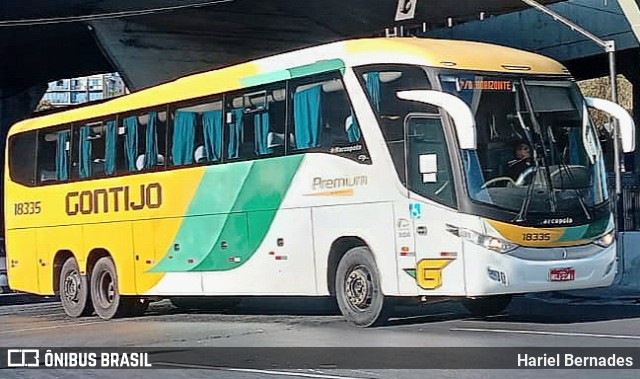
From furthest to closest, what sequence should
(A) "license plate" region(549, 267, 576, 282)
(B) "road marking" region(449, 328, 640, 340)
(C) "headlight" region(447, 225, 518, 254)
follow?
(A) "license plate" region(549, 267, 576, 282)
(C) "headlight" region(447, 225, 518, 254)
(B) "road marking" region(449, 328, 640, 340)

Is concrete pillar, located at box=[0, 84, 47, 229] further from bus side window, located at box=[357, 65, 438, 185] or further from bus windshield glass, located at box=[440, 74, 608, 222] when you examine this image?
bus windshield glass, located at box=[440, 74, 608, 222]

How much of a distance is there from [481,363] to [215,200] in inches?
287

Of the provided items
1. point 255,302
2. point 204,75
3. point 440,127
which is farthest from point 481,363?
point 255,302

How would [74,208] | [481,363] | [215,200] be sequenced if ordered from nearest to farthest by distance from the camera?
[481,363] → [215,200] → [74,208]

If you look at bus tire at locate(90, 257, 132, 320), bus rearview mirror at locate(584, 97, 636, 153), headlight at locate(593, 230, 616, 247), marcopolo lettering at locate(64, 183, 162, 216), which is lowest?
bus tire at locate(90, 257, 132, 320)

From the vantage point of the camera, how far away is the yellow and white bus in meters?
14.3

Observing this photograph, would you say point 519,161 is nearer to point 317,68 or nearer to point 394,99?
point 394,99

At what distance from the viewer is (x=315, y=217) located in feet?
53.1

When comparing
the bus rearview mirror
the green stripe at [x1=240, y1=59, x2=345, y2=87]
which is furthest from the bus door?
the bus rearview mirror

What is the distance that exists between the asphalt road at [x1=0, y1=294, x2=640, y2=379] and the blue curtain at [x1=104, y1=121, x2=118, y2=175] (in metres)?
2.59

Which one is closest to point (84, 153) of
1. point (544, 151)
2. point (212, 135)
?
point (212, 135)

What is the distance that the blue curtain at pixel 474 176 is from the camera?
14.2 m

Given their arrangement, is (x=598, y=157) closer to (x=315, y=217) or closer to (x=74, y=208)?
(x=315, y=217)

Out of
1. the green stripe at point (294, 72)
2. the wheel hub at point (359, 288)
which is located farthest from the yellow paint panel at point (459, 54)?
the wheel hub at point (359, 288)
